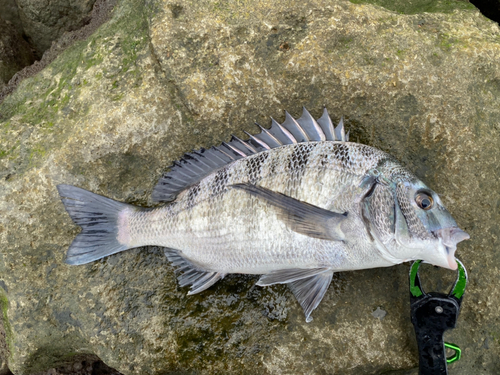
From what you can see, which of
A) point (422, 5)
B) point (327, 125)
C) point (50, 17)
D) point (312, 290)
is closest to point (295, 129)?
point (327, 125)

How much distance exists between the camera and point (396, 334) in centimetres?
241

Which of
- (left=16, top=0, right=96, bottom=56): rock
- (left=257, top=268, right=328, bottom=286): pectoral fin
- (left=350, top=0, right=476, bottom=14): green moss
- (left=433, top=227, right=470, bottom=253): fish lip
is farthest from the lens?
(left=16, top=0, right=96, bottom=56): rock

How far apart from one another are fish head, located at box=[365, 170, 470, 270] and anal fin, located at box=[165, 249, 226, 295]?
3.34ft

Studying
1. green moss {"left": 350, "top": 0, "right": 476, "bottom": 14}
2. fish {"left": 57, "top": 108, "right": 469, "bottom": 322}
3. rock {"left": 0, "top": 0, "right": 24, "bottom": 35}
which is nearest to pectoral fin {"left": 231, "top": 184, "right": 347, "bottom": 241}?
fish {"left": 57, "top": 108, "right": 469, "bottom": 322}

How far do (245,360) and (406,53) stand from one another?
2211 millimetres

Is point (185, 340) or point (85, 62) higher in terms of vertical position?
point (85, 62)

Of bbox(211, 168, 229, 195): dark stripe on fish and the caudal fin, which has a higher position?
bbox(211, 168, 229, 195): dark stripe on fish

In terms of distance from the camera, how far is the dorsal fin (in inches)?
92.6

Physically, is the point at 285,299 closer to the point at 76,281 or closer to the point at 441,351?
the point at 441,351

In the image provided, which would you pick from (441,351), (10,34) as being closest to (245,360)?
(441,351)

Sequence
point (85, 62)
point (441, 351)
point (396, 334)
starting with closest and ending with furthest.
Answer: point (441, 351), point (396, 334), point (85, 62)

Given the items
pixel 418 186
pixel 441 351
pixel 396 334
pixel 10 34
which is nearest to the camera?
pixel 418 186

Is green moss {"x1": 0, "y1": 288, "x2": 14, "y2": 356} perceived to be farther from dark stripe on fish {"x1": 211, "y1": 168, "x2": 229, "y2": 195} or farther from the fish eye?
the fish eye

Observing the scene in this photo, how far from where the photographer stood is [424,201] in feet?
6.70
